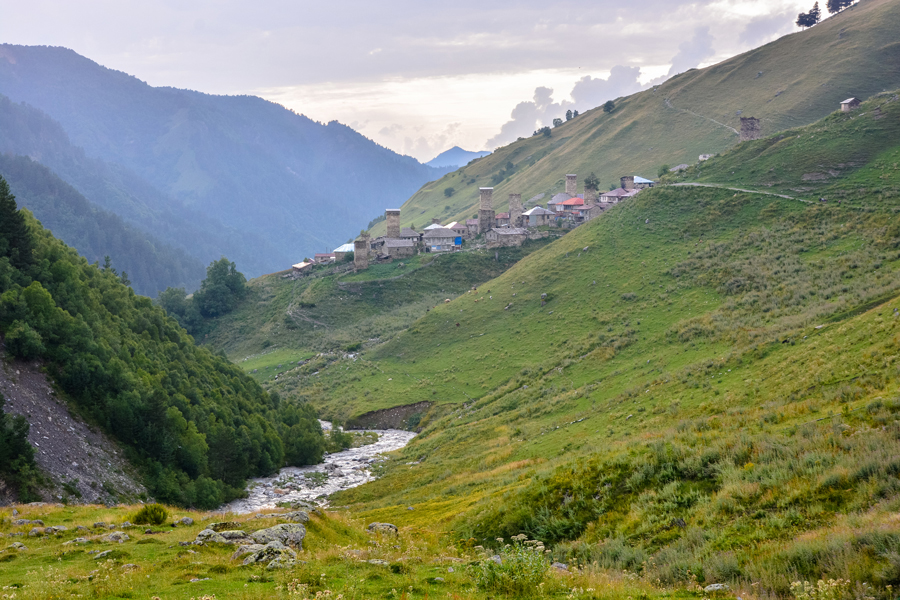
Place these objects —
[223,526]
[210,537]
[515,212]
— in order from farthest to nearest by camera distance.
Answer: [515,212] < [223,526] < [210,537]

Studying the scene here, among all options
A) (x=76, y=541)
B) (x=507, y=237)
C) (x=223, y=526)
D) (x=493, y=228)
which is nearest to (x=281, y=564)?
(x=223, y=526)

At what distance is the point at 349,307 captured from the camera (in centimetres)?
9069

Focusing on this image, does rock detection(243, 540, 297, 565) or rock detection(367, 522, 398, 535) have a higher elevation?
rock detection(243, 540, 297, 565)

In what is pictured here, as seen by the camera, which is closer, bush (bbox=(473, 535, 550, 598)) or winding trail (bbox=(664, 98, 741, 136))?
bush (bbox=(473, 535, 550, 598))

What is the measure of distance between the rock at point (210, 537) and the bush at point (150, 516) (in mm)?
4287

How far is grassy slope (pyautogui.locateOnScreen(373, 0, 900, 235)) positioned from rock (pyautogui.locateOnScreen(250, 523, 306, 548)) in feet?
357

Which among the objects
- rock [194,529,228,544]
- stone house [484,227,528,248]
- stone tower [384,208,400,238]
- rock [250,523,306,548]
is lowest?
rock [250,523,306,548]

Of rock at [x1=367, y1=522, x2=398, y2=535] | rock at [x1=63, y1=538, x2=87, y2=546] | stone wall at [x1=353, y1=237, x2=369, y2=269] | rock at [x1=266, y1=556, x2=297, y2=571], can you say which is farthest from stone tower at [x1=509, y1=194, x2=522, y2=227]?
rock at [x1=266, y1=556, x2=297, y2=571]

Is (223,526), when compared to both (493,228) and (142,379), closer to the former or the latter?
(142,379)

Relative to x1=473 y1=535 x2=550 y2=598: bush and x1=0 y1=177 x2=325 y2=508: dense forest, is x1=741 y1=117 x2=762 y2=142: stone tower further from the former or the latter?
x1=473 y1=535 x2=550 y2=598: bush

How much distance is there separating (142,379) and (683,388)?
32.2 metres

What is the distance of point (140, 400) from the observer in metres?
32.7

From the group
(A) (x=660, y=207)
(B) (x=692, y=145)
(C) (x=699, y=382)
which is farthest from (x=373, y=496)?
(B) (x=692, y=145)

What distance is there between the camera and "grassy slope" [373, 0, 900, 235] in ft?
355
